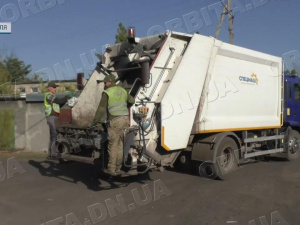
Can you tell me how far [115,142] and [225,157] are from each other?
2.83 m

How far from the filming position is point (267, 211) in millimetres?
5004

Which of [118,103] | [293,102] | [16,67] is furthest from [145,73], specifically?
[16,67]

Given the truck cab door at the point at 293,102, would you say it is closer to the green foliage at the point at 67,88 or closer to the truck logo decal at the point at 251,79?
the truck logo decal at the point at 251,79

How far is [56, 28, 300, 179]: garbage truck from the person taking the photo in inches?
226

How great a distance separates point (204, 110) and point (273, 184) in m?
1.93

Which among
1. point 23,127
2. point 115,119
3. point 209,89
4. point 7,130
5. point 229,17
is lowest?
point 7,130

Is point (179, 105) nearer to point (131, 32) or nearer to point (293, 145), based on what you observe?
point (131, 32)

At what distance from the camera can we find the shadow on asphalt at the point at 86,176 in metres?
6.51

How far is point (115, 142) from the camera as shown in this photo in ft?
17.9

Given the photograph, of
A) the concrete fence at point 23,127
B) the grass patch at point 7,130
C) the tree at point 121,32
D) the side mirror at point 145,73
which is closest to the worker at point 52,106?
the side mirror at point 145,73

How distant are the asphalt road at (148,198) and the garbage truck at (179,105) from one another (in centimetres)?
48

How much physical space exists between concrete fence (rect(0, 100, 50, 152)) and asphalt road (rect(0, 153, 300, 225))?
332 centimetres

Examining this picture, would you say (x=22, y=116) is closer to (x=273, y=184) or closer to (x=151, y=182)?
(x=151, y=182)

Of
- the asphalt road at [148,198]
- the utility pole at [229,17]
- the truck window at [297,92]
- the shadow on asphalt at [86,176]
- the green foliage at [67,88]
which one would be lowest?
the asphalt road at [148,198]
